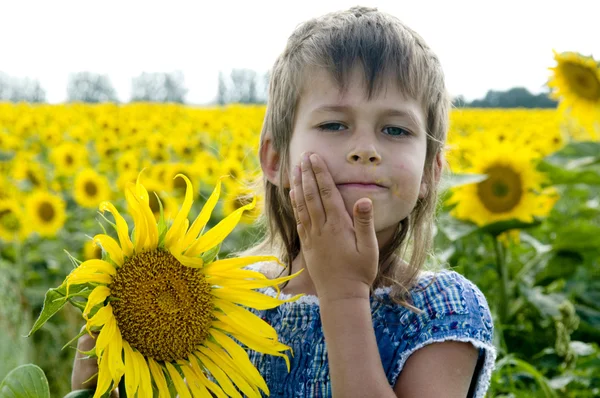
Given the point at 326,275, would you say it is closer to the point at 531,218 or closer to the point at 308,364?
the point at 308,364

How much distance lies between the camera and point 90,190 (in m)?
4.30

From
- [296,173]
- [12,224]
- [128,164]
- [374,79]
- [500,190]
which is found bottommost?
[12,224]

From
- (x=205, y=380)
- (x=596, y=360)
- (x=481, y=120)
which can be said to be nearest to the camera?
(x=205, y=380)

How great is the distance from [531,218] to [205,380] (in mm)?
2059

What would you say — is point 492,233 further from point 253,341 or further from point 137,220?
point 137,220

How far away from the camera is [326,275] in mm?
1214

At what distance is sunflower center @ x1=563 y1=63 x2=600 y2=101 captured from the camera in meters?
3.57

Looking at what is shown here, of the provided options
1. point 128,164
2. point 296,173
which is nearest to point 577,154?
point 296,173

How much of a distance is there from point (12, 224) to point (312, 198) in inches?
115

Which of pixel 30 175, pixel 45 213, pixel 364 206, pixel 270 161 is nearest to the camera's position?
pixel 364 206

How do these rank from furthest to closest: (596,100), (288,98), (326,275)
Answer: (596,100)
(288,98)
(326,275)

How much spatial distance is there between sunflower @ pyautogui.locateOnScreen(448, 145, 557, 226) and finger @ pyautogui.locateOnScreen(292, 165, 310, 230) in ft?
5.61

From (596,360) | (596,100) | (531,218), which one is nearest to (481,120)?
(596,100)

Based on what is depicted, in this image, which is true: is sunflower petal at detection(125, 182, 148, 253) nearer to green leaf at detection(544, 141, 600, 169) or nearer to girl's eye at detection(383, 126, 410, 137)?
girl's eye at detection(383, 126, 410, 137)
